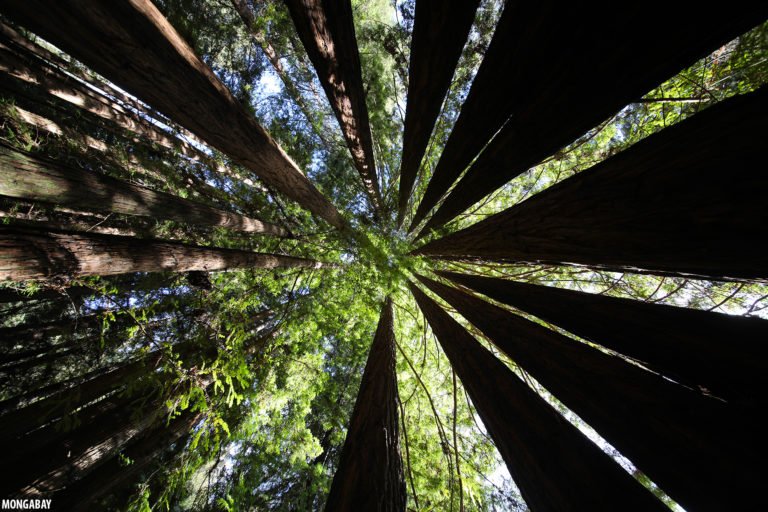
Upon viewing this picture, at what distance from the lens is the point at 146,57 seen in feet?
4.91

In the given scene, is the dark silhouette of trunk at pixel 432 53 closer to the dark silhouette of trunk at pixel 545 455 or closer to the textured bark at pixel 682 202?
the textured bark at pixel 682 202

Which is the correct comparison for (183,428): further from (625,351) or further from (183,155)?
(183,155)

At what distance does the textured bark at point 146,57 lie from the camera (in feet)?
4.13

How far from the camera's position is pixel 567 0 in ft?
4.32

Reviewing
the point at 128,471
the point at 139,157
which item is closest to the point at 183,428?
the point at 128,471

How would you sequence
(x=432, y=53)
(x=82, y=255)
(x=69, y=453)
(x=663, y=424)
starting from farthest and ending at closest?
(x=69, y=453) < (x=432, y=53) < (x=82, y=255) < (x=663, y=424)

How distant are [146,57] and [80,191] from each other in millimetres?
1235

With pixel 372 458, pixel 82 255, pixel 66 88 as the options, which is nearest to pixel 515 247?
pixel 372 458

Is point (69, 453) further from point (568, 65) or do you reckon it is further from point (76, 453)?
point (568, 65)

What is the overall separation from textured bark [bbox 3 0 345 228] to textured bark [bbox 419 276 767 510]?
282 centimetres

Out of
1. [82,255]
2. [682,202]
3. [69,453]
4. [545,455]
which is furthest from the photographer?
[69,453]

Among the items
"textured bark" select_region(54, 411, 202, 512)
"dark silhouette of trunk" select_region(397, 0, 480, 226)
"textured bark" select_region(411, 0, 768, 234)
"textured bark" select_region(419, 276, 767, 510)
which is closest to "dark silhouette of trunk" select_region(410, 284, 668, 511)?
"textured bark" select_region(419, 276, 767, 510)

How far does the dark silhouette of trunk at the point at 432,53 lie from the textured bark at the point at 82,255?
259cm

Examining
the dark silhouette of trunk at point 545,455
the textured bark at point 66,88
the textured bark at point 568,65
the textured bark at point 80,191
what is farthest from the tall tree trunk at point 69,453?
the textured bark at point 66,88
